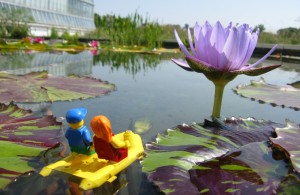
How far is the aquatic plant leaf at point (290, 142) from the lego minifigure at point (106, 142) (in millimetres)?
315

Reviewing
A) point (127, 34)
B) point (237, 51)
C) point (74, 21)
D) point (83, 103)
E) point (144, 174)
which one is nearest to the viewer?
point (144, 174)

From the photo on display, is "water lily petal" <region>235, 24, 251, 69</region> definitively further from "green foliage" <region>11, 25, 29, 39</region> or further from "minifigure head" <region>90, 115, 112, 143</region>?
"green foliage" <region>11, 25, 29, 39</region>

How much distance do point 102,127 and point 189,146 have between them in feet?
0.76

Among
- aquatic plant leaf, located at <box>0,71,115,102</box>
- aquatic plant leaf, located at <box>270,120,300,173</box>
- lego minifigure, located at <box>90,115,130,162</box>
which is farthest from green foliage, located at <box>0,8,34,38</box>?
aquatic plant leaf, located at <box>270,120,300,173</box>

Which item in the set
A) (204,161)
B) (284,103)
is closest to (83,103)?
(204,161)

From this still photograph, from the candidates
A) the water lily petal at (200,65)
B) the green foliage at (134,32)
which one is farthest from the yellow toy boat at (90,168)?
the green foliage at (134,32)

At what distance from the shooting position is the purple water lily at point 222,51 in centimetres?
69

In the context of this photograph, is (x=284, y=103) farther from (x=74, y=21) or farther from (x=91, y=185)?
(x=74, y=21)

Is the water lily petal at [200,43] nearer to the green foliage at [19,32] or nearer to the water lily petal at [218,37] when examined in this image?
the water lily petal at [218,37]

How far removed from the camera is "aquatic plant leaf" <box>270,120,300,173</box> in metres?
0.53

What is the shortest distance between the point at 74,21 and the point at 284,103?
1779 cm

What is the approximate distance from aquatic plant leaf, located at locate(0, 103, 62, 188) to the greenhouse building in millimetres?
11123

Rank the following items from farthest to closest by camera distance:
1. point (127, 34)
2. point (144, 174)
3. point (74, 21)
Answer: point (74, 21), point (127, 34), point (144, 174)

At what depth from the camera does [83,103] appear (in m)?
1.21
